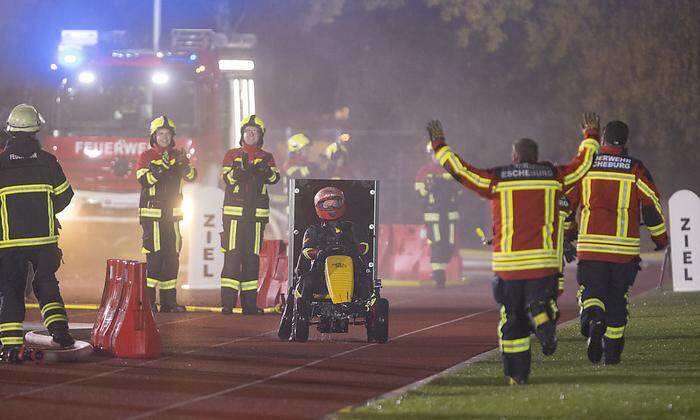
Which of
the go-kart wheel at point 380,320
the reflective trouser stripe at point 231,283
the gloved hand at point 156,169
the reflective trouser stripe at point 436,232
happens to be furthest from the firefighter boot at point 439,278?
the go-kart wheel at point 380,320

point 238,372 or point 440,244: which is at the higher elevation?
point 440,244

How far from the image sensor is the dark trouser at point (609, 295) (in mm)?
12719

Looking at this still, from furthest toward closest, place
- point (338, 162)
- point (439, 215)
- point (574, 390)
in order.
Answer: point (338, 162) < point (439, 215) < point (574, 390)

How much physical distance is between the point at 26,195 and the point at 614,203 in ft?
16.3

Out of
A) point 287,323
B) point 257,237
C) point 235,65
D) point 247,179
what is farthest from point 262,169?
point 235,65

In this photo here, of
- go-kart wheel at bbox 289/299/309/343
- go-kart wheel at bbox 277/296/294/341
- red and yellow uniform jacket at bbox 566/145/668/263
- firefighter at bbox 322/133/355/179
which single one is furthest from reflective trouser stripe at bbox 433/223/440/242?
red and yellow uniform jacket at bbox 566/145/668/263

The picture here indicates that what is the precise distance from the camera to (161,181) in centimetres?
1838

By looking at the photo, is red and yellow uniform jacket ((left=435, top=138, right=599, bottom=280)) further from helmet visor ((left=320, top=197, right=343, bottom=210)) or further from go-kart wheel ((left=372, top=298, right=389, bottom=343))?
helmet visor ((left=320, top=197, right=343, bottom=210))

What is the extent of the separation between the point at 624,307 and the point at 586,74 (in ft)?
88.8

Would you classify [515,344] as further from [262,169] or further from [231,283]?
[231,283]

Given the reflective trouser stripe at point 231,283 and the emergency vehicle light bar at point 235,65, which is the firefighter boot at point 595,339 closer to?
the reflective trouser stripe at point 231,283

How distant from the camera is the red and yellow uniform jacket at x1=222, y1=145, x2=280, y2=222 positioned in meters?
18.0

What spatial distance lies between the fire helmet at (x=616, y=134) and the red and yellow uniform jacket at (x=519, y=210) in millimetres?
1324

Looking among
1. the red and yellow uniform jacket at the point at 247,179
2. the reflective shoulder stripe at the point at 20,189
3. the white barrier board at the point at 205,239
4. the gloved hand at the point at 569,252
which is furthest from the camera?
the white barrier board at the point at 205,239
